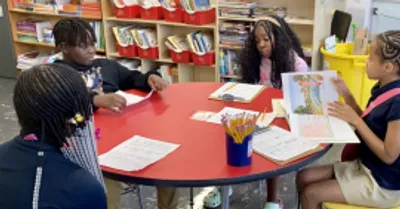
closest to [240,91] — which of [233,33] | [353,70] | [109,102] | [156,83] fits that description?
[156,83]

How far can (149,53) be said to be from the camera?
3971 millimetres

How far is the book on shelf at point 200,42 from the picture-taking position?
3713mm

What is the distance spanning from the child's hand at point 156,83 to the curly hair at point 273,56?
25.0 inches

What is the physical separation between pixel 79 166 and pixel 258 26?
1622mm

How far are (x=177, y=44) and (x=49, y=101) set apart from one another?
9.16 feet

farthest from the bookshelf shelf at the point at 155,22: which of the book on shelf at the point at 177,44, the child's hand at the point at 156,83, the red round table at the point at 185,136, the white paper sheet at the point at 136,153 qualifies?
the white paper sheet at the point at 136,153

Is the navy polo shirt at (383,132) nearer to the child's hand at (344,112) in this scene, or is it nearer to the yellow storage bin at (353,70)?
the child's hand at (344,112)

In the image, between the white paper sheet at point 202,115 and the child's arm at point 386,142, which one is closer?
the child's arm at point 386,142

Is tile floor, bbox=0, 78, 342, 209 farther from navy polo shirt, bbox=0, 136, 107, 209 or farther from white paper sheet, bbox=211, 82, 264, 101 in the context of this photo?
navy polo shirt, bbox=0, 136, 107, 209

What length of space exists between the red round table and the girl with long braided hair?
11.6 inches

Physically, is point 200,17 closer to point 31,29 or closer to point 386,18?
point 386,18

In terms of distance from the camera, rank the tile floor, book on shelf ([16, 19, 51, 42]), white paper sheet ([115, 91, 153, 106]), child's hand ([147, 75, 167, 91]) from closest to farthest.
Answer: white paper sheet ([115, 91, 153, 106]) < child's hand ([147, 75, 167, 91]) < the tile floor < book on shelf ([16, 19, 51, 42])

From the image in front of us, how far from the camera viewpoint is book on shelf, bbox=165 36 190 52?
3.82 meters

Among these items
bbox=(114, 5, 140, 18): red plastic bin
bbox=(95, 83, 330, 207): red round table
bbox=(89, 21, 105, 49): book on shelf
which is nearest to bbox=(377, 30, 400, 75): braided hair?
bbox=(95, 83, 330, 207): red round table
